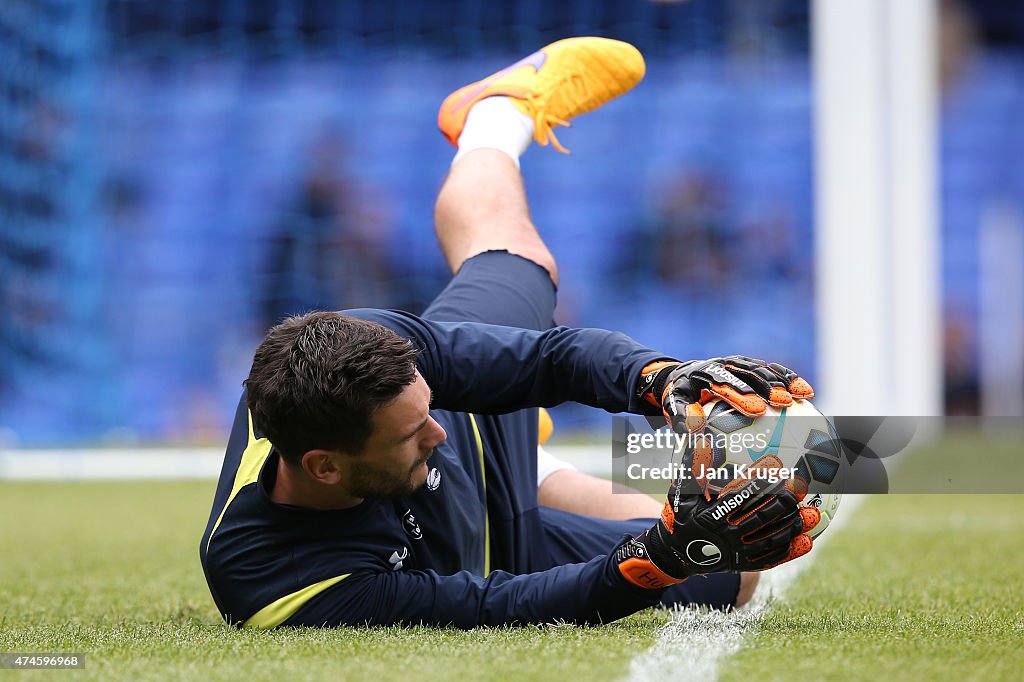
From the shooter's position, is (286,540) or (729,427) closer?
(729,427)

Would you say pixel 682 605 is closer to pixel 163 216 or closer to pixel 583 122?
pixel 583 122

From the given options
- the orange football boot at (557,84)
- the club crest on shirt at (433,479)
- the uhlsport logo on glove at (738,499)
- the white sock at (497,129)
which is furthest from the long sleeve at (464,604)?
the orange football boot at (557,84)

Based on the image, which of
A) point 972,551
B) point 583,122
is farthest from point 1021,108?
point 972,551

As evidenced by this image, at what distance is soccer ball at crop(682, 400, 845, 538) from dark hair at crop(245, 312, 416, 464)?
0.54 metres

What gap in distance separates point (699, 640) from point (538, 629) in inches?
11.7

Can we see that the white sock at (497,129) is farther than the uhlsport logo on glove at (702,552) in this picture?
Yes

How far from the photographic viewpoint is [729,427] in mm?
2127

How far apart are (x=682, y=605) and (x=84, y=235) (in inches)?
334

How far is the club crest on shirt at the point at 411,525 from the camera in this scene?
2572 millimetres

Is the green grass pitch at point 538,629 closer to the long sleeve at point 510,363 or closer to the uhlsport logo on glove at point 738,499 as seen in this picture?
the uhlsport logo on glove at point 738,499

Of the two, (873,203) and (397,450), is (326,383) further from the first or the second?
(873,203)

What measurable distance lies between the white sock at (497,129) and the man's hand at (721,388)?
65.5 inches

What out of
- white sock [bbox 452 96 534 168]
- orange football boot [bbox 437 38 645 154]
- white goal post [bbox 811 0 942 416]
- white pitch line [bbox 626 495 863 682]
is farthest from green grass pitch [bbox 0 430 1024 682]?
white goal post [bbox 811 0 942 416]

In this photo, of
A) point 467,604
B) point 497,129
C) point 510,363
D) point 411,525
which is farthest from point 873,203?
point 467,604
